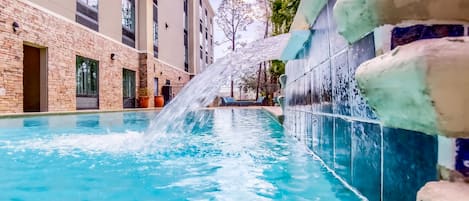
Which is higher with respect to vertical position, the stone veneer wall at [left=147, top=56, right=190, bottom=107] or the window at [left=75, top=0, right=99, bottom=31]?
the window at [left=75, top=0, right=99, bottom=31]

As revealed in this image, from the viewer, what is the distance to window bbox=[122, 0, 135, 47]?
14023 mm

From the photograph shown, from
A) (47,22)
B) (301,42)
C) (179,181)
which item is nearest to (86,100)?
(47,22)

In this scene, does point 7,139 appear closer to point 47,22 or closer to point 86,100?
point 47,22

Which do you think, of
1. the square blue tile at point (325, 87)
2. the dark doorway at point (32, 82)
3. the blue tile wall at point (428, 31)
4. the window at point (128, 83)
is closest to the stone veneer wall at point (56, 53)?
the window at point (128, 83)

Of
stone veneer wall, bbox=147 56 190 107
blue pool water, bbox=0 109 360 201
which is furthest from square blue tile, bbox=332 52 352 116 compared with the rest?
stone veneer wall, bbox=147 56 190 107

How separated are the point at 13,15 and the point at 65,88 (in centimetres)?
261

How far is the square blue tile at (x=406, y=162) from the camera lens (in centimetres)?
81

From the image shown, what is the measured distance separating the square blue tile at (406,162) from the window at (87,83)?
36.2ft

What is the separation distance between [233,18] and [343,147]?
19.7m

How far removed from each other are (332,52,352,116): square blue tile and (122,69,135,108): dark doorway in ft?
43.8

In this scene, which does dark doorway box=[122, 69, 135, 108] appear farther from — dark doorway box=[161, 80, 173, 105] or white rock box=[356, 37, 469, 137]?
white rock box=[356, 37, 469, 137]

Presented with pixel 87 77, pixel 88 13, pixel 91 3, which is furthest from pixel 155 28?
pixel 87 77

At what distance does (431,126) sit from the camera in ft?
2.07

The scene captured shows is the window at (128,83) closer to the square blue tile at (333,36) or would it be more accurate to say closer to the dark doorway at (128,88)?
the dark doorway at (128,88)
